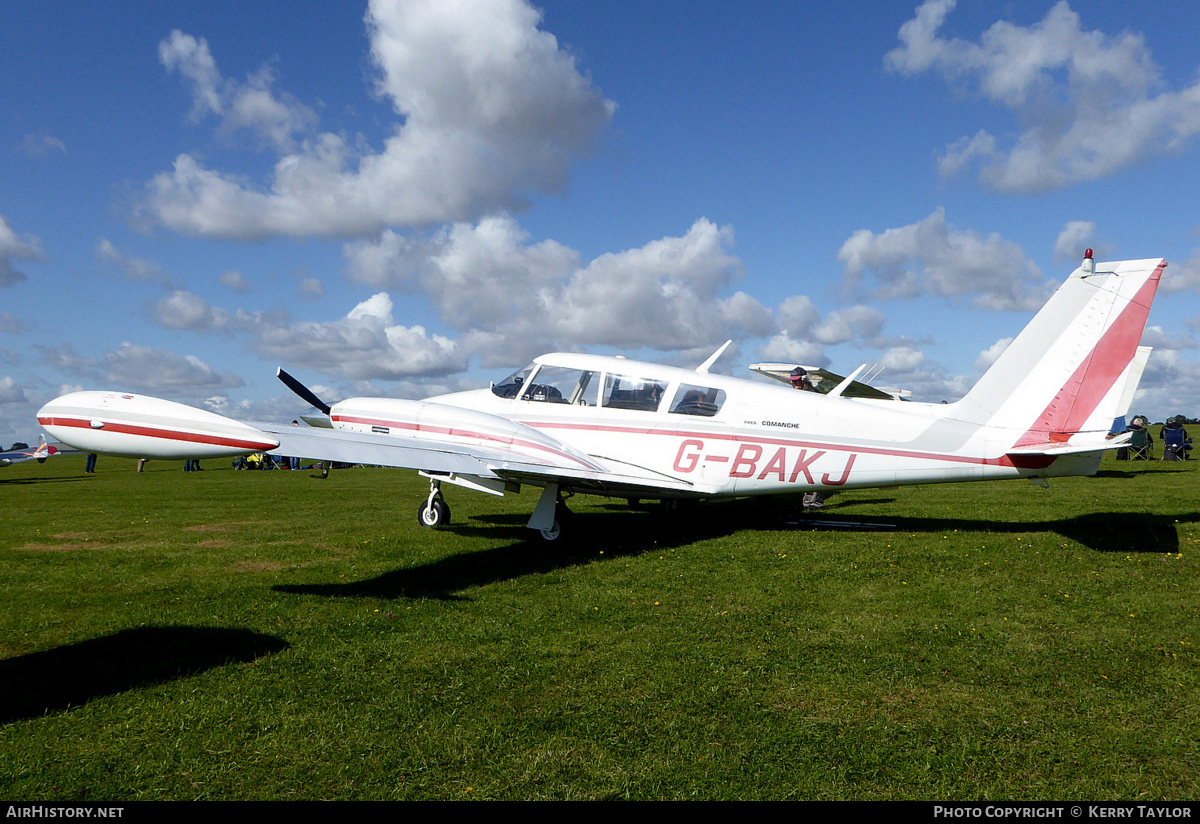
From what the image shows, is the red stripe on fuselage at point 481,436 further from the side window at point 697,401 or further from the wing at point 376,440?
the side window at point 697,401

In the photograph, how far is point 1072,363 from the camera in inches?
348

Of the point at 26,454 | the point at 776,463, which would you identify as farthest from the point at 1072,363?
the point at 26,454

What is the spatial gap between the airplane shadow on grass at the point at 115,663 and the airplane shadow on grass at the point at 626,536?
1546 millimetres

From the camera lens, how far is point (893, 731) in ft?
13.3

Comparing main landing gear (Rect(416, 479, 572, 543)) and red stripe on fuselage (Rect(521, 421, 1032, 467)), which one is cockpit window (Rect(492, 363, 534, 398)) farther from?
main landing gear (Rect(416, 479, 572, 543))

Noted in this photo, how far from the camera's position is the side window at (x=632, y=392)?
33.9ft

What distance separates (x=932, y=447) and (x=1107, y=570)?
2454 mm

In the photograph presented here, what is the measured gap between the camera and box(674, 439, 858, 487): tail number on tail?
9680 millimetres

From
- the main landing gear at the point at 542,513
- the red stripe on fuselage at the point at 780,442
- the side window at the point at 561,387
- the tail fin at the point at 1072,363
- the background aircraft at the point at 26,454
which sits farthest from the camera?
the background aircraft at the point at 26,454

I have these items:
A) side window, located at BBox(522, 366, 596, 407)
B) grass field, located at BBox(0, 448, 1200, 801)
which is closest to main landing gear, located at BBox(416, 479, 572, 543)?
grass field, located at BBox(0, 448, 1200, 801)

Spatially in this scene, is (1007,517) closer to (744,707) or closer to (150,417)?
(744,707)

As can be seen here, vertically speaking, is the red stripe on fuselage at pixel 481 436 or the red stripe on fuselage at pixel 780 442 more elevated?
the red stripe on fuselage at pixel 780 442

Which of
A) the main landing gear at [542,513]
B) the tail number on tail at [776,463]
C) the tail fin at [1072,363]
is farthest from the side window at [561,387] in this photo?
the tail fin at [1072,363]

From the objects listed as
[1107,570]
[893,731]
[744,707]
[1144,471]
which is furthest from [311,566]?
[1144,471]
